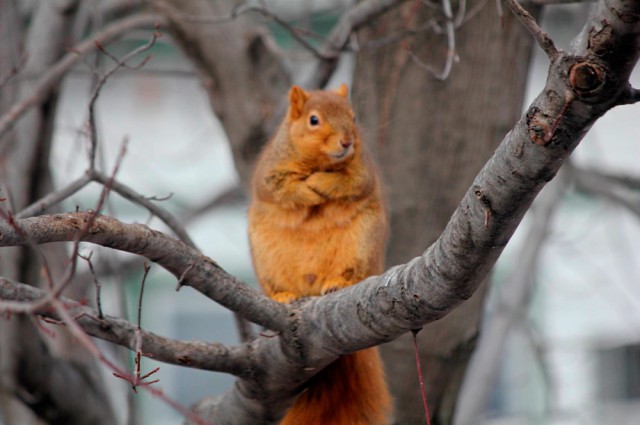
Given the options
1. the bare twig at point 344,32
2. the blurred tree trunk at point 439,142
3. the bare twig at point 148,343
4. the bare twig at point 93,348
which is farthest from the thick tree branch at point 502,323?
the bare twig at point 93,348

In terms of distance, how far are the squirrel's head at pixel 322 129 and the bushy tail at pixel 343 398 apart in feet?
1.98

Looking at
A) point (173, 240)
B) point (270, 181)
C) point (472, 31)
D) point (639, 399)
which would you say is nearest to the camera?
point (173, 240)

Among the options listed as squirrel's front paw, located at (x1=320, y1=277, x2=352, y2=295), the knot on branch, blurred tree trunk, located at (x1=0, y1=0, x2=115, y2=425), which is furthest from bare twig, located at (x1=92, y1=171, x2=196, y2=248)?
the knot on branch

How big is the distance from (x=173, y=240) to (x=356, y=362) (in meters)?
0.76

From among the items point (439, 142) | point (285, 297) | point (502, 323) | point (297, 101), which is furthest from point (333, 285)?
point (502, 323)

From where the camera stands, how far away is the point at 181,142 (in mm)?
7070

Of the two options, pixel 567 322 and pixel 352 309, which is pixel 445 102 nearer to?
pixel 352 309

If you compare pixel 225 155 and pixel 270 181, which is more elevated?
pixel 225 155

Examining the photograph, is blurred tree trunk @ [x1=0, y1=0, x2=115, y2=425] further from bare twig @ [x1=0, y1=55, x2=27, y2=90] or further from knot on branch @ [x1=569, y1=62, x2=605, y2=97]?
knot on branch @ [x1=569, y1=62, x2=605, y2=97]

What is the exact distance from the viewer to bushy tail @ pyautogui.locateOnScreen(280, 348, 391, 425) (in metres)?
2.18

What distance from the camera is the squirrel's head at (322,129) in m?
2.55

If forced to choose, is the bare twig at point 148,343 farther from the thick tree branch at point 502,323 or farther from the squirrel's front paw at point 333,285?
the thick tree branch at point 502,323

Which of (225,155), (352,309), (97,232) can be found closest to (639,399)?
(225,155)

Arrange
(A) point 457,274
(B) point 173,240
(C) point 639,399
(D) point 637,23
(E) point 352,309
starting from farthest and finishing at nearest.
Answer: (C) point 639,399
(E) point 352,309
(B) point 173,240
(A) point 457,274
(D) point 637,23
